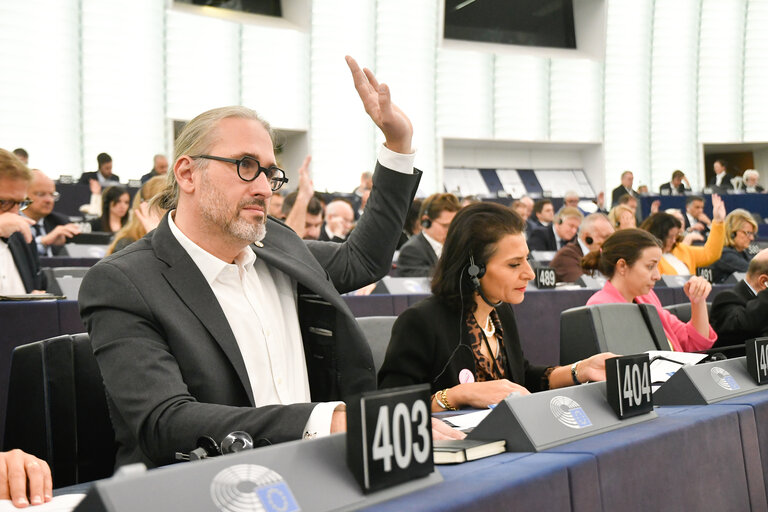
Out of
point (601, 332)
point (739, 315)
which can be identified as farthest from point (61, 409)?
point (739, 315)

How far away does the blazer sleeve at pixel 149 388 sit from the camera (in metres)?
1.37

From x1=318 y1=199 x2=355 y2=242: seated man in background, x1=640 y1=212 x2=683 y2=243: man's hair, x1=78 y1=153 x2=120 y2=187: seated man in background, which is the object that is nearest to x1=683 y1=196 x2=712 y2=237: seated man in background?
x1=640 y1=212 x2=683 y2=243: man's hair

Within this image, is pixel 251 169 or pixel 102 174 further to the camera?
pixel 102 174

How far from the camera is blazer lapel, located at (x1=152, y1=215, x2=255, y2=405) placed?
161 centimetres

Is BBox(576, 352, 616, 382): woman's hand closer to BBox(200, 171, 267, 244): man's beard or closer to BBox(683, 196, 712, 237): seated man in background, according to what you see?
BBox(200, 171, 267, 244): man's beard

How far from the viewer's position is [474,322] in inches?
98.5

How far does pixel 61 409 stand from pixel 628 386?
110cm

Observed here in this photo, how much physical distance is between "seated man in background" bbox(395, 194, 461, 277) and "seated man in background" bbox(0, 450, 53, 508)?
173 inches

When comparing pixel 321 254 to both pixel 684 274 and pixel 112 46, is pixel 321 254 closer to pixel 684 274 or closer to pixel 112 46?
pixel 684 274

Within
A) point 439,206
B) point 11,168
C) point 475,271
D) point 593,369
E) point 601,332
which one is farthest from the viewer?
point 439,206

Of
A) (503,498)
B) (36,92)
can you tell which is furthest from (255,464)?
(36,92)

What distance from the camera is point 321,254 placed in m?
2.10

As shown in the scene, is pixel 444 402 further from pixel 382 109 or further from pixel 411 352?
pixel 382 109

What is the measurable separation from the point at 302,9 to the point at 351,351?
13917mm
